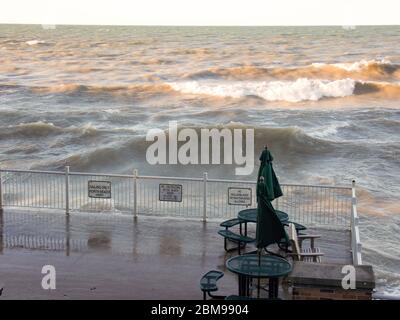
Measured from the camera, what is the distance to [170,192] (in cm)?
1440

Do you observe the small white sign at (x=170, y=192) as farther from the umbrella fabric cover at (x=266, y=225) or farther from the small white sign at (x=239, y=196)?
the umbrella fabric cover at (x=266, y=225)

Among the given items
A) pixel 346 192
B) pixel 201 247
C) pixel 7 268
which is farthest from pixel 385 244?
pixel 7 268

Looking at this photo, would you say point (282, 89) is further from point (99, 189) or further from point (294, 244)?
point (294, 244)

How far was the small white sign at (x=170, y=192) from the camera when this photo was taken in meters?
14.3

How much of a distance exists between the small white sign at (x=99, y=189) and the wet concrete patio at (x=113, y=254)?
64 cm

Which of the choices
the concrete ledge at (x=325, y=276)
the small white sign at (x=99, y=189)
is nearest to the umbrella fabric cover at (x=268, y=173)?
the concrete ledge at (x=325, y=276)

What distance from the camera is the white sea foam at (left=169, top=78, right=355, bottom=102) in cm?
5294

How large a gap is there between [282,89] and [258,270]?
45.5 meters

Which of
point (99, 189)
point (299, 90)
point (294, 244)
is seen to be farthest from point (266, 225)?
point (299, 90)

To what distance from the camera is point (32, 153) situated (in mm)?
34406

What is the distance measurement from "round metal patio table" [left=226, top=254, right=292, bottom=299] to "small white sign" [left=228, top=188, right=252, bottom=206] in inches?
139

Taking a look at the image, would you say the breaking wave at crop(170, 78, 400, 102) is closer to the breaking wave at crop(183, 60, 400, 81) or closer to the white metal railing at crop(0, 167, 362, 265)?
the breaking wave at crop(183, 60, 400, 81)

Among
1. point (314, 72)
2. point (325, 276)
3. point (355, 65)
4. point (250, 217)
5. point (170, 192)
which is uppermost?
point (355, 65)

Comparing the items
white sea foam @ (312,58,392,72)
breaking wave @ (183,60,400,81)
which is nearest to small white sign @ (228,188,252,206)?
breaking wave @ (183,60,400,81)
